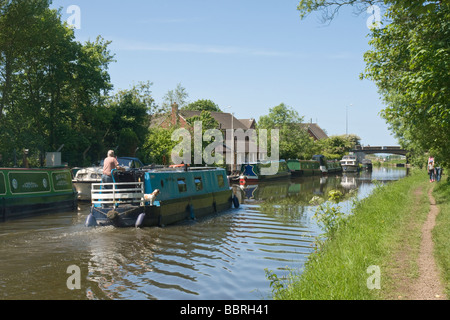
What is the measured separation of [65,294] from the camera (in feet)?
25.7

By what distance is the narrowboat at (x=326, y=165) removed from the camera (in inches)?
2427

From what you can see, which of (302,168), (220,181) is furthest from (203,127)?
(220,181)

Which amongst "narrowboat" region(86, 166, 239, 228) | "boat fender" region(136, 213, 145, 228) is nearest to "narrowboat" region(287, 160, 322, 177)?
"narrowboat" region(86, 166, 239, 228)

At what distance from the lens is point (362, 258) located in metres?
8.07

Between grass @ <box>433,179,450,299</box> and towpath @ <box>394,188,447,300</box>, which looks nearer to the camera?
towpath @ <box>394,188,447,300</box>

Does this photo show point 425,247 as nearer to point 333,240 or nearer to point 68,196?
point 333,240

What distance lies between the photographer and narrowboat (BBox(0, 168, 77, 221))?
16750 millimetres

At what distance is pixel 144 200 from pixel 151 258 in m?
3.87

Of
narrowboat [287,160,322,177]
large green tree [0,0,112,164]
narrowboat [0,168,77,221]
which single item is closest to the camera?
narrowboat [0,168,77,221]

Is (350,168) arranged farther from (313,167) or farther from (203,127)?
(203,127)

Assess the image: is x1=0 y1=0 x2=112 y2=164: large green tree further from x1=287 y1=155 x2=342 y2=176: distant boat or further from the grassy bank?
x1=287 y1=155 x2=342 y2=176: distant boat

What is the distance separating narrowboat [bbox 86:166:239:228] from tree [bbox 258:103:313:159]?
47792 mm

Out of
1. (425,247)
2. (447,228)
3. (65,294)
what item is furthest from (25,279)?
(447,228)

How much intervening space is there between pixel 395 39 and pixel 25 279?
40.6 ft
